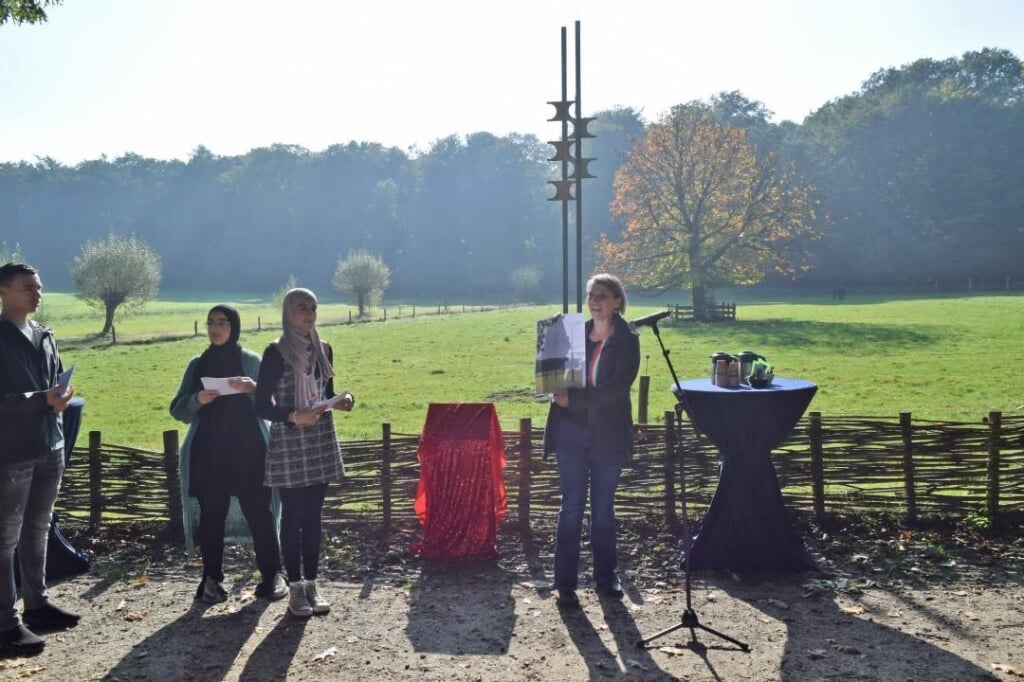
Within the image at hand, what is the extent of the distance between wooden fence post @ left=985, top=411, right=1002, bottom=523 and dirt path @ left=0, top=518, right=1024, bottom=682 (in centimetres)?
25

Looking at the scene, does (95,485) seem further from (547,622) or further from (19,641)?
(547,622)

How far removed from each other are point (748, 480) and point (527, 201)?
3562 inches

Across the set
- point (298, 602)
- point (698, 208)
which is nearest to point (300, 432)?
point (298, 602)

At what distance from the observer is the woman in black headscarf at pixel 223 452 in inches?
220

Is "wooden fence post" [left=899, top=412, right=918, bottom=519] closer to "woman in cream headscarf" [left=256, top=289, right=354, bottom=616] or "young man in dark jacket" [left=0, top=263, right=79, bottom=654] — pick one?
"woman in cream headscarf" [left=256, top=289, right=354, bottom=616]

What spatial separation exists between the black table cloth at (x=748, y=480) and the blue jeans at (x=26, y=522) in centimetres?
386

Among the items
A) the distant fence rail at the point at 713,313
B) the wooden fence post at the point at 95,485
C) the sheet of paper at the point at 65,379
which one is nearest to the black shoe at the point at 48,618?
the sheet of paper at the point at 65,379

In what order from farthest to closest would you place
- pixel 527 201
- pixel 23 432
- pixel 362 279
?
pixel 527 201 < pixel 362 279 < pixel 23 432

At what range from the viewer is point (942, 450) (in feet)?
23.1

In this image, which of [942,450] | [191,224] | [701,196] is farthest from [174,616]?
[191,224]

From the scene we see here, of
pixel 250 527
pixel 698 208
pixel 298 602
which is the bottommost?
pixel 298 602

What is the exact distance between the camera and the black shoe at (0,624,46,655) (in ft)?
15.9

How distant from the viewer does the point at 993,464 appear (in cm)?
684

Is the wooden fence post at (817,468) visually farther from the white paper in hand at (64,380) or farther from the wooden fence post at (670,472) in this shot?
the white paper in hand at (64,380)
